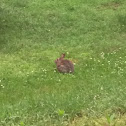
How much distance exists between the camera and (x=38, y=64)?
42.4ft

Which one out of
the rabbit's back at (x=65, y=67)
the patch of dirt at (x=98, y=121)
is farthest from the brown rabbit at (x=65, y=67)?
the patch of dirt at (x=98, y=121)

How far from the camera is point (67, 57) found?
14.1 m

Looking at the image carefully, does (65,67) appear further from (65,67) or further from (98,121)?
(98,121)

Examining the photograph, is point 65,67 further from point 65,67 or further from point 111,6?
point 111,6

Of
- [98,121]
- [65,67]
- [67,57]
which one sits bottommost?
[67,57]

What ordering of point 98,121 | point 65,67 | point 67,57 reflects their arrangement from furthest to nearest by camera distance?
point 67,57, point 65,67, point 98,121

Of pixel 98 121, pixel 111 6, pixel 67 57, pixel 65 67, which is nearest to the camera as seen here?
pixel 98 121

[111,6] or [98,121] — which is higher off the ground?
[98,121]

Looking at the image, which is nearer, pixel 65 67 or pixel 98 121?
pixel 98 121

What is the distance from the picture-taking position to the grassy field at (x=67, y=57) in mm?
5262

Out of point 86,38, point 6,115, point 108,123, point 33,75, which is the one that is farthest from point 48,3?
point 108,123

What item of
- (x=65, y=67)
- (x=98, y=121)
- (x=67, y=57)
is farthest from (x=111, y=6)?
(x=98, y=121)

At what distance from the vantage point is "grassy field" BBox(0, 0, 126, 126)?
5.26 metres

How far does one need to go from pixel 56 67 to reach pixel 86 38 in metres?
4.75
